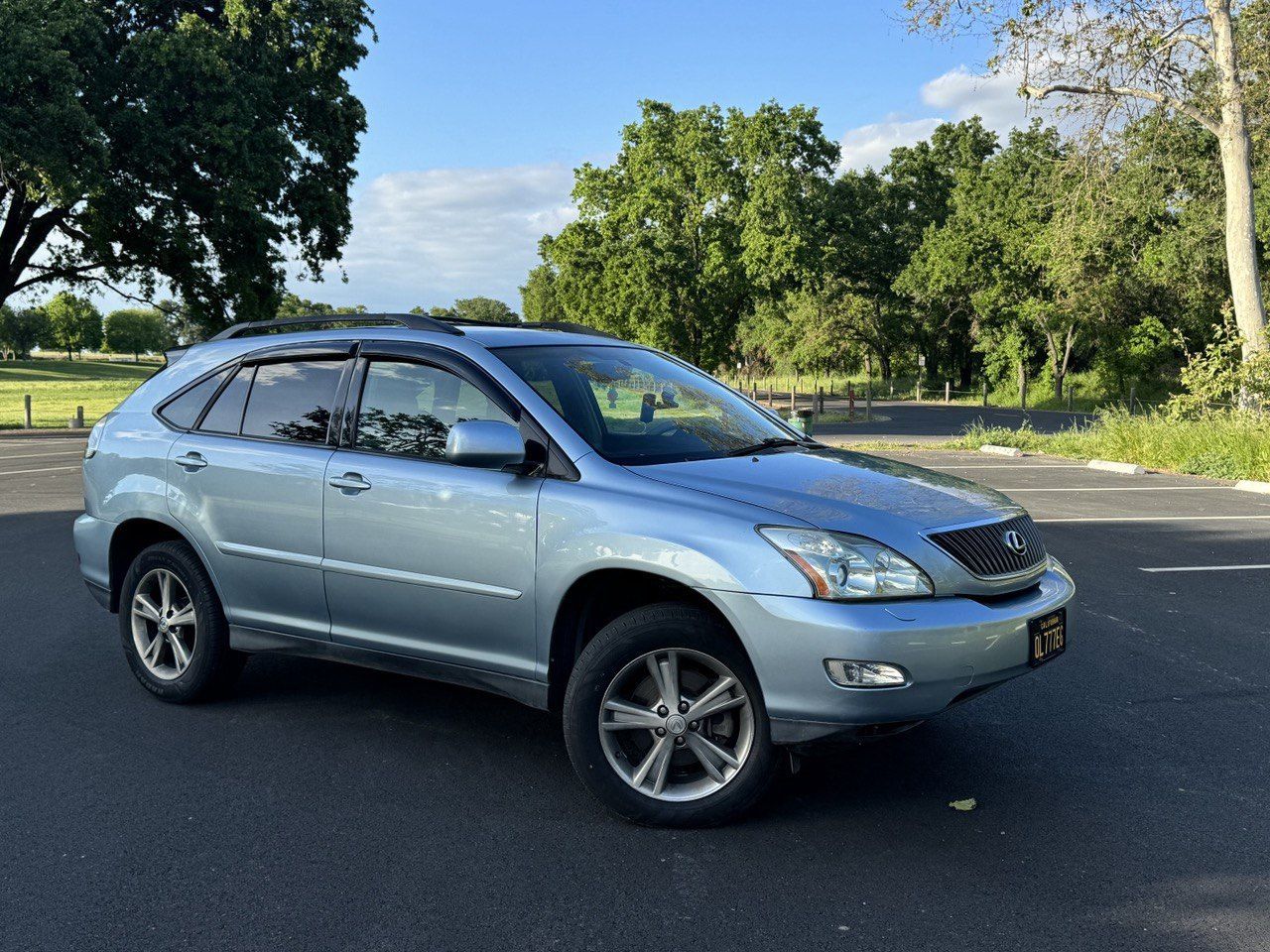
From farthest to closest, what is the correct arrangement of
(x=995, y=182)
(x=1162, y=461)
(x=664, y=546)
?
1. (x=995, y=182)
2. (x=1162, y=461)
3. (x=664, y=546)

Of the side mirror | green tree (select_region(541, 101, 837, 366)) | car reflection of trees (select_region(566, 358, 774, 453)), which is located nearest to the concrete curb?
car reflection of trees (select_region(566, 358, 774, 453))

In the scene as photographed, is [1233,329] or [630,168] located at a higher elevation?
[630,168]

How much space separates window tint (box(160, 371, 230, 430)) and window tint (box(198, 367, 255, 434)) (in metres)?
0.08

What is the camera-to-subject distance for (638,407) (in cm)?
480

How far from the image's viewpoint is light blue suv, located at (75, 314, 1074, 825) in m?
3.64

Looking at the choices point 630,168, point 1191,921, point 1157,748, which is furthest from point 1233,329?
point 630,168

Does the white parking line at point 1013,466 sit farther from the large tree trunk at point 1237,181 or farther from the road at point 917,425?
the road at point 917,425

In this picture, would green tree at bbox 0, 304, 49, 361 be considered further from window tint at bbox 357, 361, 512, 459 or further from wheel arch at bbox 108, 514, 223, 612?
window tint at bbox 357, 361, 512, 459

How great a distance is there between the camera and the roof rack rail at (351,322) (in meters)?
4.84

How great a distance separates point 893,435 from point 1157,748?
22.5 meters

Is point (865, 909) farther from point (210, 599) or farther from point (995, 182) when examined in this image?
point (995, 182)

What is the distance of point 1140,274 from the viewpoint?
1699 inches

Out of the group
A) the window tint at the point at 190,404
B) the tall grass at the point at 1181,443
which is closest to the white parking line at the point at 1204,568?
the window tint at the point at 190,404

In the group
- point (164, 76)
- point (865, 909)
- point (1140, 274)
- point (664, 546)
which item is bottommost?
point (865, 909)
